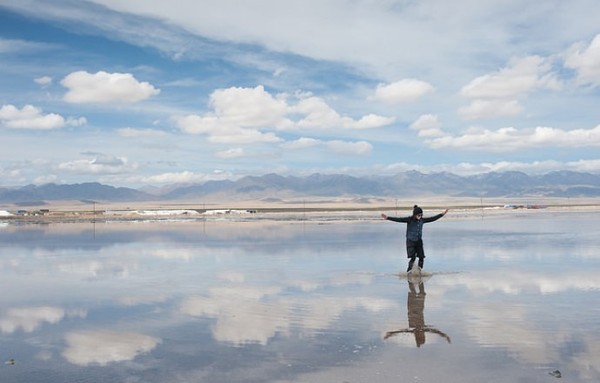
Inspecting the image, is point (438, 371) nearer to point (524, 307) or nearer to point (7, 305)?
point (524, 307)

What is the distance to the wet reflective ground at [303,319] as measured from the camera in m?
8.51

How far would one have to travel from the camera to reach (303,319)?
11758 mm

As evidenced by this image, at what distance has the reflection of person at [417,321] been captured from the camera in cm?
1029

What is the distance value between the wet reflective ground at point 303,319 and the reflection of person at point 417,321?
0.12ft

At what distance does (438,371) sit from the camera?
8266 mm

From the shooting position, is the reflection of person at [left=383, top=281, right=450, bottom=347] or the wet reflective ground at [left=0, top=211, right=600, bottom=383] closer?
the wet reflective ground at [left=0, top=211, right=600, bottom=383]

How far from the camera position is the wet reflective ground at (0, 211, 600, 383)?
8508 mm

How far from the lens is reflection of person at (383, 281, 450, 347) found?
33.8 feet

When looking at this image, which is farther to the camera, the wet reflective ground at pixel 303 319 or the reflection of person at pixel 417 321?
the reflection of person at pixel 417 321

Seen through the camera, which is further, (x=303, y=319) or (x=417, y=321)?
(x=303, y=319)

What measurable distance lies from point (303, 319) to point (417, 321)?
212 cm

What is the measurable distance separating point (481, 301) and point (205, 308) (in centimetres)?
590

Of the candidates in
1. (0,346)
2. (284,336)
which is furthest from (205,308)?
(0,346)

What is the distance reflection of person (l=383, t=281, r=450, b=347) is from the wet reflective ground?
4cm
